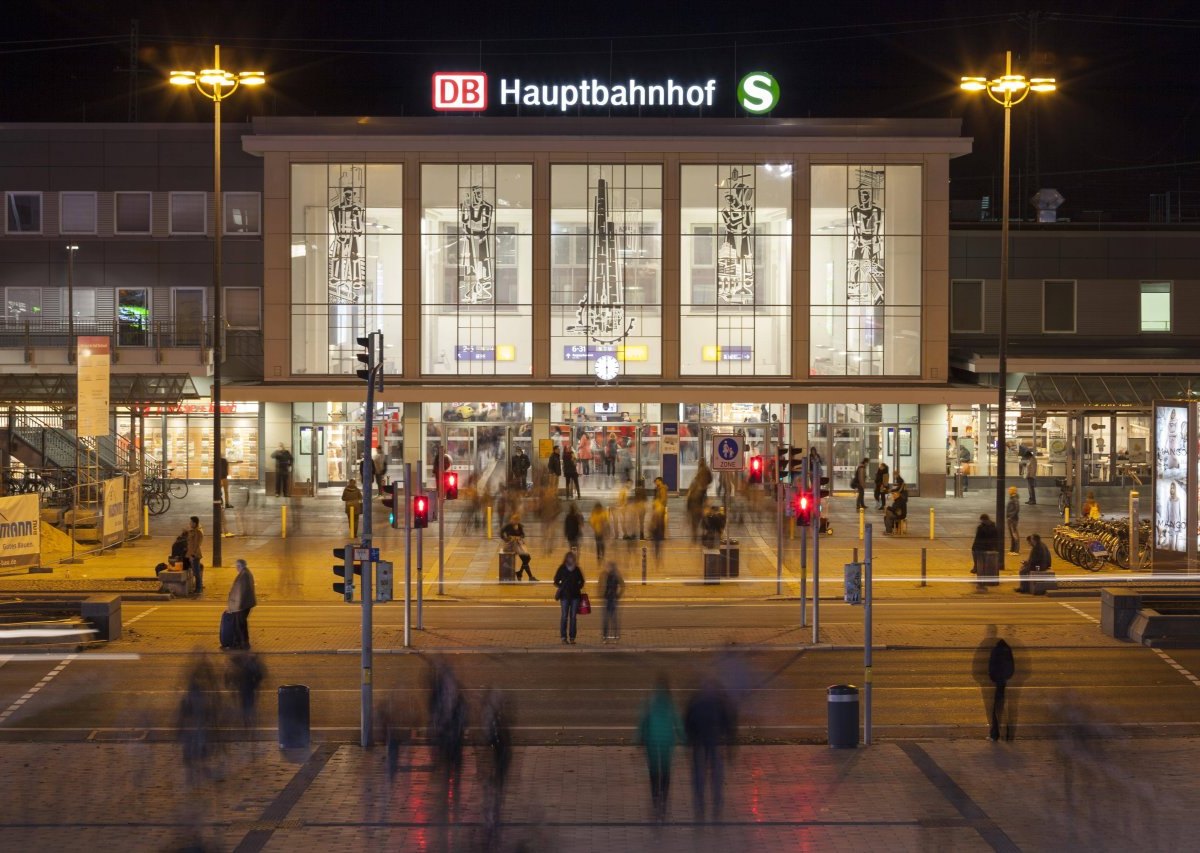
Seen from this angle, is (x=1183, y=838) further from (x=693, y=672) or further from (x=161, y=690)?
(x=161, y=690)

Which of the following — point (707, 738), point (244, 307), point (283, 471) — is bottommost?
point (707, 738)

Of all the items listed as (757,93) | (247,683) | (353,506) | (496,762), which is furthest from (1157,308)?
(496,762)

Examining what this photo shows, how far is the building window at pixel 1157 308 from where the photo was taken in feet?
175

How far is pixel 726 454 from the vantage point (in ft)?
99.1

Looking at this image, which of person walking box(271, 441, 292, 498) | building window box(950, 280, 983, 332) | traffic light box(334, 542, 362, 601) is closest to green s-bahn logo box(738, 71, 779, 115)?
building window box(950, 280, 983, 332)

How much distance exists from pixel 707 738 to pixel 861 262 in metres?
36.0

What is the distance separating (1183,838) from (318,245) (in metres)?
39.7

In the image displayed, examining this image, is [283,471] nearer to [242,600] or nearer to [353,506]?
[353,506]

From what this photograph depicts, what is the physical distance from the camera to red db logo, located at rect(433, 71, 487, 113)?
161 feet

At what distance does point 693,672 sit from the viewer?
73.2 feet

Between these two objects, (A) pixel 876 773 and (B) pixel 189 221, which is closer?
(A) pixel 876 773

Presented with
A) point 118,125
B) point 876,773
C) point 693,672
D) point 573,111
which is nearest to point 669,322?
Answer: point 573,111

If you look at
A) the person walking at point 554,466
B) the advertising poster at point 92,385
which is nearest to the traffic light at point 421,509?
the advertising poster at point 92,385

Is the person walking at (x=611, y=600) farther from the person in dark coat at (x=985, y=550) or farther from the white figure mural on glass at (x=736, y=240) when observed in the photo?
the white figure mural on glass at (x=736, y=240)
